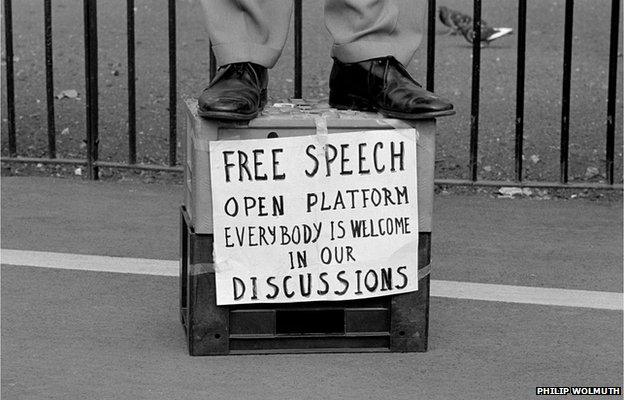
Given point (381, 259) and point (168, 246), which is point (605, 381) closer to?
point (381, 259)

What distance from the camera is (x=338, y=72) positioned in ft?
13.4

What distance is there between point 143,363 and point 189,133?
68cm

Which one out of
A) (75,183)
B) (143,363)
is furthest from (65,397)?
(75,183)

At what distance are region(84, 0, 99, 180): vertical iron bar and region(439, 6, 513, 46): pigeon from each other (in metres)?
3.23

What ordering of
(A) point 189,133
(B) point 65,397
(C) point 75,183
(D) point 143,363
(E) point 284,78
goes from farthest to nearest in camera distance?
(E) point 284,78
(C) point 75,183
(A) point 189,133
(D) point 143,363
(B) point 65,397

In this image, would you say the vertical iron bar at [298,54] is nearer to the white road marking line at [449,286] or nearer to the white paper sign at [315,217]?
the white road marking line at [449,286]

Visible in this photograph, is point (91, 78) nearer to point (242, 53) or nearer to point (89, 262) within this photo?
point (89, 262)

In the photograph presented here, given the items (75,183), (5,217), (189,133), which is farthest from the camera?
(75,183)

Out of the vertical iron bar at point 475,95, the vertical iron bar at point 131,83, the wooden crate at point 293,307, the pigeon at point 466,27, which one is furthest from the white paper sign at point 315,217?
the pigeon at point 466,27

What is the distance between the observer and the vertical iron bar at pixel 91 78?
250 inches

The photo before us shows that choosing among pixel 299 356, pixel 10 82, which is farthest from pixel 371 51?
pixel 10 82

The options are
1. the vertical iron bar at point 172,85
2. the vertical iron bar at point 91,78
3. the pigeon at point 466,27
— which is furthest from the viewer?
the pigeon at point 466,27

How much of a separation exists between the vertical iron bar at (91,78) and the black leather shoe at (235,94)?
2548 mm

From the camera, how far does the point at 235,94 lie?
11.8 ft
